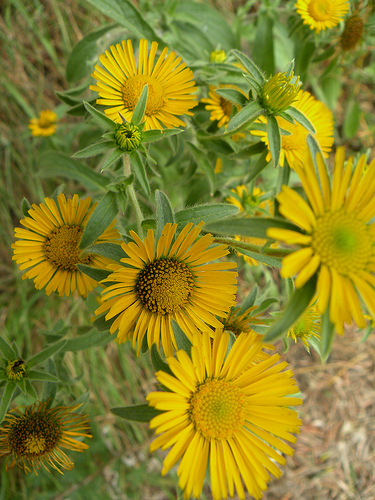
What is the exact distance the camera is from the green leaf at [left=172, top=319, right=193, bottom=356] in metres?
1.53

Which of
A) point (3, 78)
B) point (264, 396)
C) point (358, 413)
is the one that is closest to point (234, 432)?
point (264, 396)

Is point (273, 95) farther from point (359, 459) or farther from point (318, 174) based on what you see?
point (359, 459)

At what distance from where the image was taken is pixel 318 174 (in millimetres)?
1208

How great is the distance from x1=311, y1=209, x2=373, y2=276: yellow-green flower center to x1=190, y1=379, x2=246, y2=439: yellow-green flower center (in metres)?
0.66

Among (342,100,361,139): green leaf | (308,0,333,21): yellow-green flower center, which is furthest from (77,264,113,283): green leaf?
(342,100,361,139): green leaf

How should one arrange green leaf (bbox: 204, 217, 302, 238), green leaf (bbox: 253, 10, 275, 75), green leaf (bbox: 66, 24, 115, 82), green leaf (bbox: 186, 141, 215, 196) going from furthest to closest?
green leaf (bbox: 253, 10, 275, 75)
green leaf (bbox: 66, 24, 115, 82)
green leaf (bbox: 186, 141, 215, 196)
green leaf (bbox: 204, 217, 302, 238)

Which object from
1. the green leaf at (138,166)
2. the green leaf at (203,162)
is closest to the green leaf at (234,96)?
the green leaf at (203,162)

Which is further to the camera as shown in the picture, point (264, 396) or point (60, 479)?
point (60, 479)

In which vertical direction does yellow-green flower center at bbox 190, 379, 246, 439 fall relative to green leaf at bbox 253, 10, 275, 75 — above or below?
below

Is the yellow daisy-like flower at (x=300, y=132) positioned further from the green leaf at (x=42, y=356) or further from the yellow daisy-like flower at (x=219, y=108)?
the green leaf at (x=42, y=356)

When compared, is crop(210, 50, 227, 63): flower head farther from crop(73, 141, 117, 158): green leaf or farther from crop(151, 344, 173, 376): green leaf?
crop(151, 344, 173, 376): green leaf

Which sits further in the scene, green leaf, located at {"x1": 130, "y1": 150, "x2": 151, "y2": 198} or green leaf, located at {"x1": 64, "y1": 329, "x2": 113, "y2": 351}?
green leaf, located at {"x1": 64, "y1": 329, "x2": 113, "y2": 351}

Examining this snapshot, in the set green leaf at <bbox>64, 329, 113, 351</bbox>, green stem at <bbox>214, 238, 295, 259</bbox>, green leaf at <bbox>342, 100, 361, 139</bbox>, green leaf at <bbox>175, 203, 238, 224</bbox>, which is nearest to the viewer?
green stem at <bbox>214, 238, 295, 259</bbox>

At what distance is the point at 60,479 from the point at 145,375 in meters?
1.02
